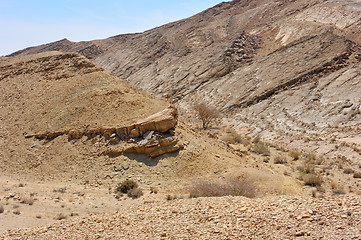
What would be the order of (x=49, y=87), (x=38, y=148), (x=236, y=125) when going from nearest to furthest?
(x=38, y=148), (x=49, y=87), (x=236, y=125)

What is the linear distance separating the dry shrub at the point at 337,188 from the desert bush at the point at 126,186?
7.33m

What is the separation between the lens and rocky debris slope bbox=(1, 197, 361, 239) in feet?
16.0

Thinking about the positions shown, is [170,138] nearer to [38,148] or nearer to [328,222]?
[38,148]

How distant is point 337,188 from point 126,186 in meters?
7.85

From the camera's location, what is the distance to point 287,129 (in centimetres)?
2017

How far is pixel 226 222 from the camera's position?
Result: 18.6ft

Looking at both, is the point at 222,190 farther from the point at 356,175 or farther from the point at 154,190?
the point at 356,175

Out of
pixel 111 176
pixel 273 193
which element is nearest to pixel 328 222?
pixel 273 193

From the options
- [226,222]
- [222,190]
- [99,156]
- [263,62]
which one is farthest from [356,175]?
[263,62]

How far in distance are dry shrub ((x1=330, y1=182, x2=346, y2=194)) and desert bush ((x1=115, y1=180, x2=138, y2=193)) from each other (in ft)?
24.0

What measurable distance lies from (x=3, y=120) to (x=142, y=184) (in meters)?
10.1

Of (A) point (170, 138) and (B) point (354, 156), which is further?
(B) point (354, 156)

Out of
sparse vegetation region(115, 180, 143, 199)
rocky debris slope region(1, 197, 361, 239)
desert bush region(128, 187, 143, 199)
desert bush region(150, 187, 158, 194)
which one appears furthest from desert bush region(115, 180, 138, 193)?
rocky debris slope region(1, 197, 361, 239)

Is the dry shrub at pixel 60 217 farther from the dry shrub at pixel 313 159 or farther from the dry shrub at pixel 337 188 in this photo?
the dry shrub at pixel 313 159
